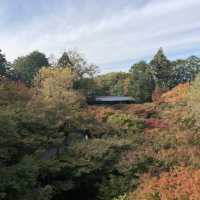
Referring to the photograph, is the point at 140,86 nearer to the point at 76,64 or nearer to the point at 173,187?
the point at 76,64

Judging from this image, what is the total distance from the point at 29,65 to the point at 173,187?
38470 millimetres

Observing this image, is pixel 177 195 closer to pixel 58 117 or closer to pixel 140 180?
pixel 140 180

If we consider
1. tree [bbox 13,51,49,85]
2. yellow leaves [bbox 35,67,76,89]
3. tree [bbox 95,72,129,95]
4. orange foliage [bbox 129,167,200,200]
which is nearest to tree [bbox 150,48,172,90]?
tree [bbox 95,72,129,95]

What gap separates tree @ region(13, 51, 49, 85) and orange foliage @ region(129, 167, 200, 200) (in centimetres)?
3464

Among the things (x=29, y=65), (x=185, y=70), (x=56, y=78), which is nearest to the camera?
(x=56, y=78)

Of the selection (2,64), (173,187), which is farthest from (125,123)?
(2,64)

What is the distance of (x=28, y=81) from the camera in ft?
148

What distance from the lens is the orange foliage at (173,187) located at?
1001cm

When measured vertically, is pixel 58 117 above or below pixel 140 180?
above

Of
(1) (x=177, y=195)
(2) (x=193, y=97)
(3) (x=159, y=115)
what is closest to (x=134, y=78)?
(3) (x=159, y=115)

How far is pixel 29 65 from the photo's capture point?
47438 millimetres

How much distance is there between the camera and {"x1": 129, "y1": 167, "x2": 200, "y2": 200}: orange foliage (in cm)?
1001

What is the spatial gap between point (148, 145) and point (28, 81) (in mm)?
31377

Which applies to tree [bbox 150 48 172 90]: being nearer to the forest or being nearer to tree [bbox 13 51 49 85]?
tree [bbox 13 51 49 85]
